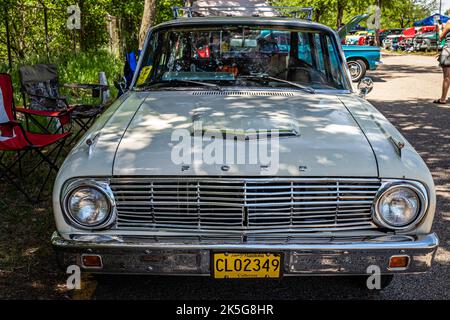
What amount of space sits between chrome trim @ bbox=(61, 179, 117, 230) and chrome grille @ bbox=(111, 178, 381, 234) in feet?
0.11

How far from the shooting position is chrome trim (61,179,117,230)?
2.45m

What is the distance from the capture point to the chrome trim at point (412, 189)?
2.44m

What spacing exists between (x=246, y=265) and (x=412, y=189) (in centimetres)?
95

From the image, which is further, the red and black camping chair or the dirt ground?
the red and black camping chair

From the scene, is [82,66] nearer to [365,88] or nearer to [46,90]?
[46,90]

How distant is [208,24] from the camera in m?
3.93

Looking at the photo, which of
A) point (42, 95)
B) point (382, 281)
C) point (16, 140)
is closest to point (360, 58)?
point (42, 95)

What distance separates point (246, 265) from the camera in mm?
2428

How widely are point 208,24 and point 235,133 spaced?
61.4 inches

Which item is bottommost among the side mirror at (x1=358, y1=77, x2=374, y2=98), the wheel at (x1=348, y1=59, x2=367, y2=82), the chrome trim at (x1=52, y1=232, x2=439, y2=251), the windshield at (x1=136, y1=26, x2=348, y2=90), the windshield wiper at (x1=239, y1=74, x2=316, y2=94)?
the chrome trim at (x1=52, y1=232, x2=439, y2=251)

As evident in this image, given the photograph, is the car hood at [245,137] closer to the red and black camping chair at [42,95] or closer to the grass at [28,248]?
the grass at [28,248]

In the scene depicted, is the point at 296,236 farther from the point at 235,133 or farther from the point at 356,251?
the point at 235,133

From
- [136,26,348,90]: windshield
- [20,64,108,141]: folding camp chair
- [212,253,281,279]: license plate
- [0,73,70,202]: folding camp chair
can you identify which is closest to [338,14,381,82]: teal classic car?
[20,64,108,141]: folding camp chair

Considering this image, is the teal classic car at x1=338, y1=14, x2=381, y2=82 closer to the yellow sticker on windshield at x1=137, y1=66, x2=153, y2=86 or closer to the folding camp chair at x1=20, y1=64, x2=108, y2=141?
Result: the folding camp chair at x1=20, y1=64, x2=108, y2=141
